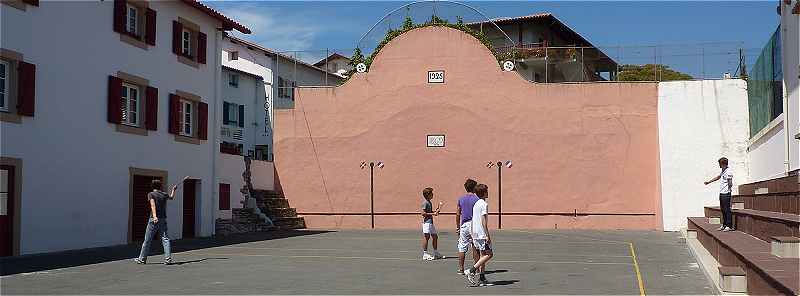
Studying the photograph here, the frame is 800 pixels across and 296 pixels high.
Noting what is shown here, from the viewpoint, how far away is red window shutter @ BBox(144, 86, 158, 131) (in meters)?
23.1

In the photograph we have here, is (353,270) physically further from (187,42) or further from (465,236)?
(187,42)

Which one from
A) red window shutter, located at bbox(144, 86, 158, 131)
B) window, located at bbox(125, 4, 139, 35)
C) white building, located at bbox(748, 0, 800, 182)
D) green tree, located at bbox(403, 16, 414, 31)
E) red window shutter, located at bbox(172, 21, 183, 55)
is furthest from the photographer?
green tree, located at bbox(403, 16, 414, 31)

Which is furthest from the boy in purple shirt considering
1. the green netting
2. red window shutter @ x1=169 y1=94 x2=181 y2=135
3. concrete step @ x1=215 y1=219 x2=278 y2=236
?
concrete step @ x1=215 y1=219 x2=278 y2=236

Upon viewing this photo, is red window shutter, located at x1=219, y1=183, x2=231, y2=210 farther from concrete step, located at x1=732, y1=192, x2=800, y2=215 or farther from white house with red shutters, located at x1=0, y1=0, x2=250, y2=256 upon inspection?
concrete step, located at x1=732, y1=192, x2=800, y2=215

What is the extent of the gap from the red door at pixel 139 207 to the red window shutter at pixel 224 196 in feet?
16.2

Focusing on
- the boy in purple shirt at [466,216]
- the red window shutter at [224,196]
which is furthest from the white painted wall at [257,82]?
the boy in purple shirt at [466,216]

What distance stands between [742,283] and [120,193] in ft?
52.2

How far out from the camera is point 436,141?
32.1 m

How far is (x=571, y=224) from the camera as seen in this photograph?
102 ft

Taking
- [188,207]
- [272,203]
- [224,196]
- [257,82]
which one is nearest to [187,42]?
[188,207]

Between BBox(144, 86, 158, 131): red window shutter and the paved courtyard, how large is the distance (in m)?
3.40

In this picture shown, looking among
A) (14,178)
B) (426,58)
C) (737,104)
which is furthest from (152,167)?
(737,104)

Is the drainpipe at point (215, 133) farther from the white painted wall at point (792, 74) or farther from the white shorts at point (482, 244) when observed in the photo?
the white painted wall at point (792, 74)

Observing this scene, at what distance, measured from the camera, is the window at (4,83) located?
17688 mm
